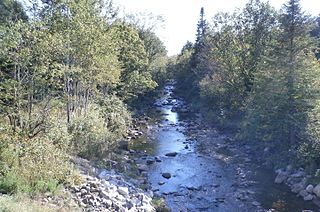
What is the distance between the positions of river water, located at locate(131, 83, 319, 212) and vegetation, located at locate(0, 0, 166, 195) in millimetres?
4246

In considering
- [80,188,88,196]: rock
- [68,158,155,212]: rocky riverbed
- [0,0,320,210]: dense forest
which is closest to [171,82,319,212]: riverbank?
[0,0,320,210]: dense forest

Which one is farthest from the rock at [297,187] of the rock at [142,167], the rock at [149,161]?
the rock at [149,161]

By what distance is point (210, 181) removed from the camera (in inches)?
808

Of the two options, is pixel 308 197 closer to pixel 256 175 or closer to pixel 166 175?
pixel 256 175

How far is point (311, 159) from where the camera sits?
18.9m

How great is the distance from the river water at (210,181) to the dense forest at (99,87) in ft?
6.96

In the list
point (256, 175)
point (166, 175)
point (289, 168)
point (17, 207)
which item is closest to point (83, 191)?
point (17, 207)

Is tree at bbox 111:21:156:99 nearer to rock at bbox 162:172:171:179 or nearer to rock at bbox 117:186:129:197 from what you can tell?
rock at bbox 162:172:171:179

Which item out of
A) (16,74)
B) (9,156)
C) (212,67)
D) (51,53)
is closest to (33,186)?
(9,156)

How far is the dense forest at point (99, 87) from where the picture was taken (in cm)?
1428

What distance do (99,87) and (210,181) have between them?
1739 cm

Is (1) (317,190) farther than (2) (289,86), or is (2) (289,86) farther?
(2) (289,86)

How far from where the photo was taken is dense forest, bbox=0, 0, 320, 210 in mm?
14281

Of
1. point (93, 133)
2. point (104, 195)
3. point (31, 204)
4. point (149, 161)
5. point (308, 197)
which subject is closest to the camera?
point (31, 204)
